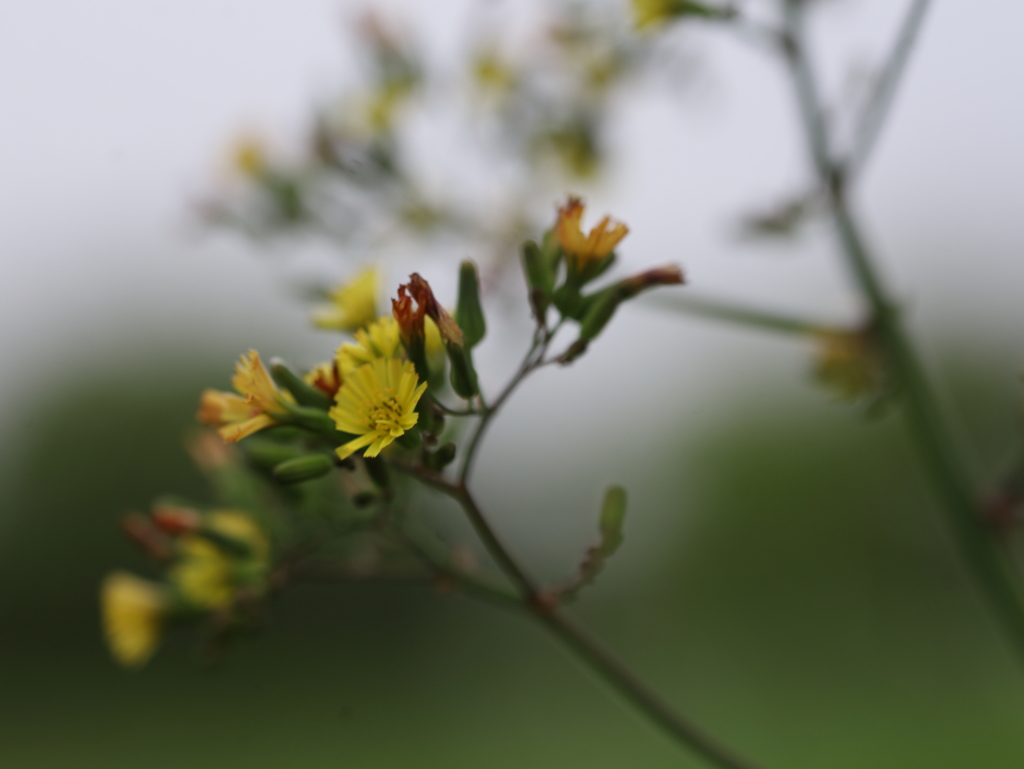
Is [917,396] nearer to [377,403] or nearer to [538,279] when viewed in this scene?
[538,279]

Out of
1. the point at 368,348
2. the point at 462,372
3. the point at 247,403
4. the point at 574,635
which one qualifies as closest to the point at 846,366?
the point at 574,635

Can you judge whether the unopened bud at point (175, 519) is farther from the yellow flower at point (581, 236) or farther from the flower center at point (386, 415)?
the yellow flower at point (581, 236)

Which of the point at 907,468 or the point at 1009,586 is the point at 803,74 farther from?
the point at 907,468

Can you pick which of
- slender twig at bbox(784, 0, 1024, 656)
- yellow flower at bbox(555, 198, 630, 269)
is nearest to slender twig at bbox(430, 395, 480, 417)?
yellow flower at bbox(555, 198, 630, 269)

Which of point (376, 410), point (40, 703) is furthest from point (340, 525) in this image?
point (40, 703)

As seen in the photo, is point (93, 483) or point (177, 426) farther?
point (177, 426)

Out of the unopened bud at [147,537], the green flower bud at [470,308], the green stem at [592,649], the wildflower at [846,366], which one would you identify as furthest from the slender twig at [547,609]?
the wildflower at [846,366]
